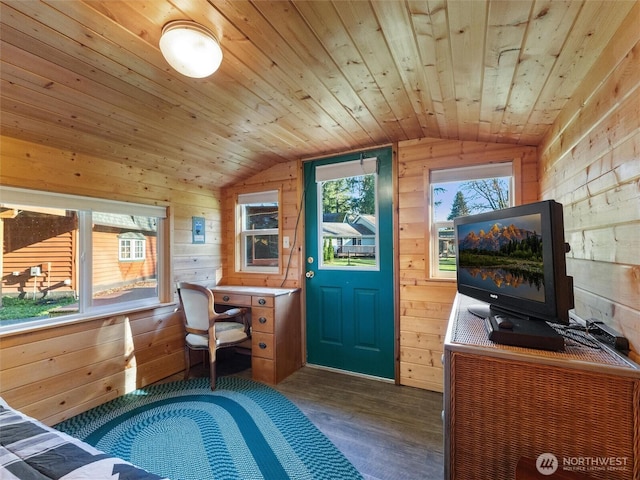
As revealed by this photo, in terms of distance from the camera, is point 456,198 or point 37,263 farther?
point 456,198

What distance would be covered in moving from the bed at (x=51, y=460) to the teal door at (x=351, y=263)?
226 cm

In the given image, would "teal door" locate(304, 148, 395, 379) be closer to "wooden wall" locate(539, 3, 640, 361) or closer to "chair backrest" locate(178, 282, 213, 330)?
"chair backrest" locate(178, 282, 213, 330)

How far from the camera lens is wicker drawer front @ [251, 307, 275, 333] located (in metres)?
2.77

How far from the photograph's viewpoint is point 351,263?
9.78ft

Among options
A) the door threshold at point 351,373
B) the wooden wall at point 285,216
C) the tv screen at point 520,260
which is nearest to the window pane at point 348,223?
the wooden wall at point 285,216

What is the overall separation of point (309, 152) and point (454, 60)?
1.80 m

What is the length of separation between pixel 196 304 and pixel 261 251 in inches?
40.4

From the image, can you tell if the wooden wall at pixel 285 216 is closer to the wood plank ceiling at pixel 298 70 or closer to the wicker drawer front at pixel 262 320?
the wicker drawer front at pixel 262 320

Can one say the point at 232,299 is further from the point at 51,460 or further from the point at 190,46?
the point at 190,46

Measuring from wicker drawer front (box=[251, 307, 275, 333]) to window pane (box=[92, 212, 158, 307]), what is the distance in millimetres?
1054

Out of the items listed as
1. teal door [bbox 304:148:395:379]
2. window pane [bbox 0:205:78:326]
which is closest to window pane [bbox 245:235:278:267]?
teal door [bbox 304:148:395:379]

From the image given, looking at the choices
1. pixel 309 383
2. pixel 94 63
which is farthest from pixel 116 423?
pixel 94 63

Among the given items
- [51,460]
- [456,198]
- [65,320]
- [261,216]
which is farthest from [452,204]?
[65,320]

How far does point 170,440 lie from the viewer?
190 cm
